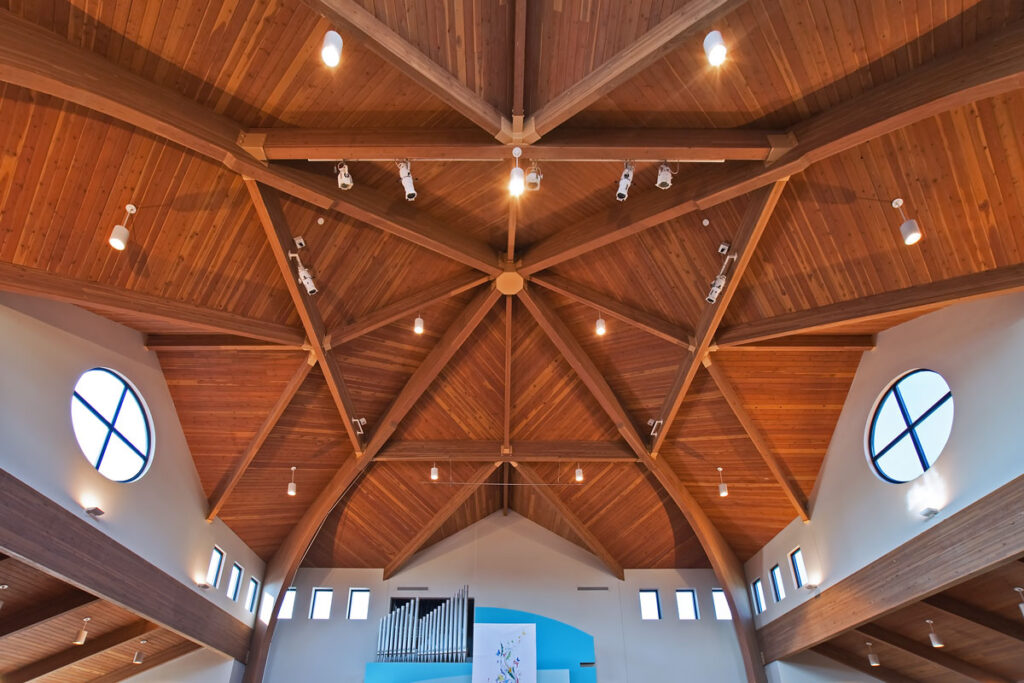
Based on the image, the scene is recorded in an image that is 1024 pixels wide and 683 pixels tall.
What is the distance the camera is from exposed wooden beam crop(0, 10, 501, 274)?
5773mm

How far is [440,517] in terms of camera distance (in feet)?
52.4

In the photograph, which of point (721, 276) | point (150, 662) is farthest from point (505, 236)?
point (150, 662)

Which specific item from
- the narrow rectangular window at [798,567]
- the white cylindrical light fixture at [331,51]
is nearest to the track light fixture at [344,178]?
the white cylindrical light fixture at [331,51]

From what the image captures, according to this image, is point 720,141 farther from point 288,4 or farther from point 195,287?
point 195,287

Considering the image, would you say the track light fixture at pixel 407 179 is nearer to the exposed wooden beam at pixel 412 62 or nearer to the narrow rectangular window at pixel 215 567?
the exposed wooden beam at pixel 412 62

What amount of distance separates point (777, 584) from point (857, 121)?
35.8 feet

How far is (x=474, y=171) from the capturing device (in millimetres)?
9328

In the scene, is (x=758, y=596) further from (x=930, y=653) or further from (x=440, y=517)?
(x=440, y=517)

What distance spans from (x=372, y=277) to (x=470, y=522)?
30.5 ft

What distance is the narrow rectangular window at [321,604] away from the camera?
1602 centimetres

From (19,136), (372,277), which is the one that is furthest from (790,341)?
(19,136)

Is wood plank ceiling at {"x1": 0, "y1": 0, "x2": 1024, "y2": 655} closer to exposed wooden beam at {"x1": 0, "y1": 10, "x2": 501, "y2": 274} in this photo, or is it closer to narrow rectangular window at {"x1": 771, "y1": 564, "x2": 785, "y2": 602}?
exposed wooden beam at {"x1": 0, "y1": 10, "x2": 501, "y2": 274}

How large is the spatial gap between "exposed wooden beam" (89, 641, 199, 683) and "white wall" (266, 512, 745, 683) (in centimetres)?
272

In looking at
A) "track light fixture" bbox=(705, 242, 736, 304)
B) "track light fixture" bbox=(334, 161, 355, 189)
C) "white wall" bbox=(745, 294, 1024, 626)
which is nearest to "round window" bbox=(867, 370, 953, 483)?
"white wall" bbox=(745, 294, 1024, 626)
